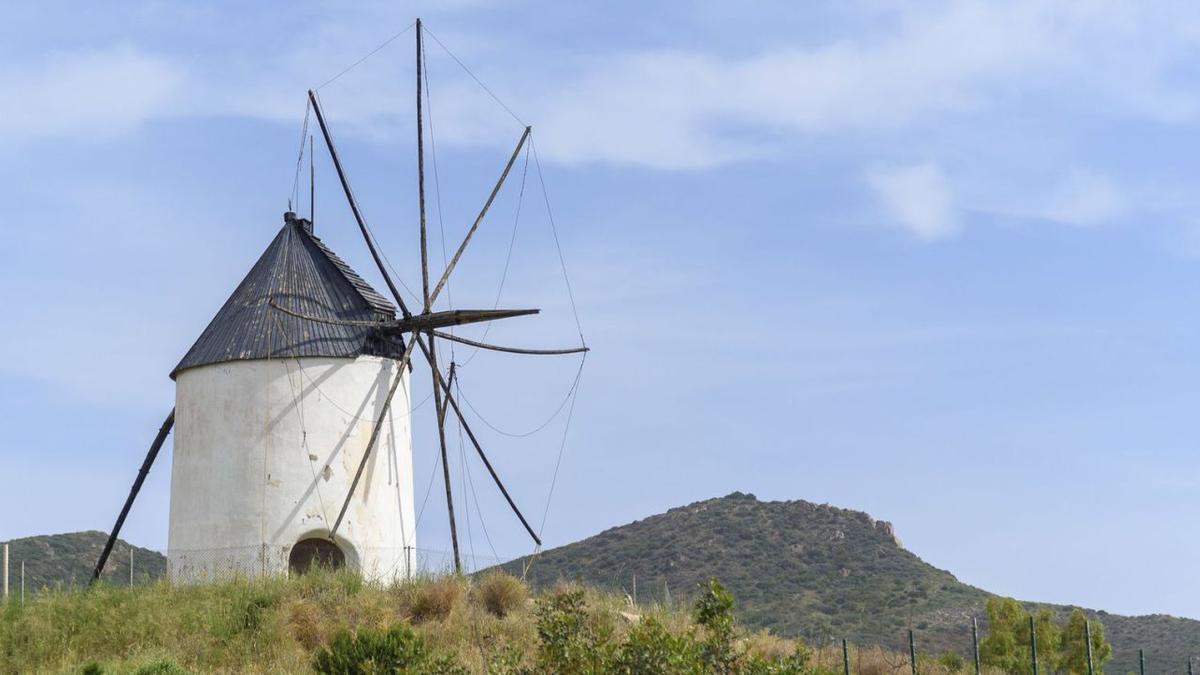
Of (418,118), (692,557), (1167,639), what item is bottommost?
(1167,639)

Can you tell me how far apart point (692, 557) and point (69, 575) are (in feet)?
57.0

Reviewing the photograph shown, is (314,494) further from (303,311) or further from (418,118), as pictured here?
(418,118)

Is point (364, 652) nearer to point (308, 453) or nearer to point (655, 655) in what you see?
point (655, 655)

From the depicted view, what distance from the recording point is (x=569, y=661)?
9000 mm

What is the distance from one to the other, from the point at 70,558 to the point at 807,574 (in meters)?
20.1

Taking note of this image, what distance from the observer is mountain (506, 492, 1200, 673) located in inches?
1347

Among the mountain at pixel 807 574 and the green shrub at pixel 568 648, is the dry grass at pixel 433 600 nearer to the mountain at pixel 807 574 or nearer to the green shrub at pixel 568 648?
the green shrub at pixel 568 648

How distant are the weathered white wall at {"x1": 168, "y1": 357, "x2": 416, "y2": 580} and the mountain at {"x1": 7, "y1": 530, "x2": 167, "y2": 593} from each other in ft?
52.0

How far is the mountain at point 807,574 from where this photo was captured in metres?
34.2

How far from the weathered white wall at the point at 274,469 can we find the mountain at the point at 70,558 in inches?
624

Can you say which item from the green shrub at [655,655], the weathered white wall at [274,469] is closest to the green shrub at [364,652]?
the green shrub at [655,655]

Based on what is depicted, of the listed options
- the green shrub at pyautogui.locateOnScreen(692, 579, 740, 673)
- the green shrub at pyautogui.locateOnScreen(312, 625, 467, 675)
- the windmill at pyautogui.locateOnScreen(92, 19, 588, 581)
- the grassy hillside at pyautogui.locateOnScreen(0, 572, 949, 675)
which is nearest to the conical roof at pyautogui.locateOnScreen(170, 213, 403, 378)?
the windmill at pyautogui.locateOnScreen(92, 19, 588, 581)

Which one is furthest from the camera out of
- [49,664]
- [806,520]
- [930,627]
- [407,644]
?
[806,520]

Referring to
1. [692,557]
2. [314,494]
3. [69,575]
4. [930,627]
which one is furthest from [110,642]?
[692,557]
